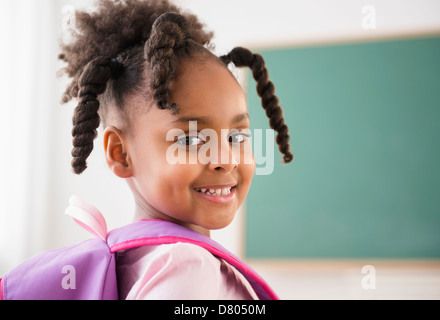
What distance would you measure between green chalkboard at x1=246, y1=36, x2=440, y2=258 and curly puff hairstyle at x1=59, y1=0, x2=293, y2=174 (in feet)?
3.67

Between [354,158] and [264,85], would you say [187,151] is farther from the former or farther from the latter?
[354,158]

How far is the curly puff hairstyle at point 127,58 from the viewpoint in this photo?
59cm

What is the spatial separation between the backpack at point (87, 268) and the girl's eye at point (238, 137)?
0.16 meters

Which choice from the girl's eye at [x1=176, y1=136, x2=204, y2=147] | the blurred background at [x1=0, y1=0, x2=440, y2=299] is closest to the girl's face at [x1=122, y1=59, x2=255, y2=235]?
the girl's eye at [x1=176, y1=136, x2=204, y2=147]

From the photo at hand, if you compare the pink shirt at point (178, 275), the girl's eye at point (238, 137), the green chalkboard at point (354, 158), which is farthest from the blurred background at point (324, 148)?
the pink shirt at point (178, 275)

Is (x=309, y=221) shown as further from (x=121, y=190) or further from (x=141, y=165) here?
(x=141, y=165)

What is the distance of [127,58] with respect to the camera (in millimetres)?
703

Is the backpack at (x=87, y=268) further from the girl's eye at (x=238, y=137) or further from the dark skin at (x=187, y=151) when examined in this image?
the girl's eye at (x=238, y=137)

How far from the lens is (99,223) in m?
0.66

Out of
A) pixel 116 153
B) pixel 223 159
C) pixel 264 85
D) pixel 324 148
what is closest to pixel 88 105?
pixel 116 153

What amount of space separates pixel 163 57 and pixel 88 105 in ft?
0.47

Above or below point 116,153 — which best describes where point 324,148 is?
above

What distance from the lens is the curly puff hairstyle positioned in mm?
593

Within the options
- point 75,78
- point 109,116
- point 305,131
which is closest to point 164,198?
point 109,116
